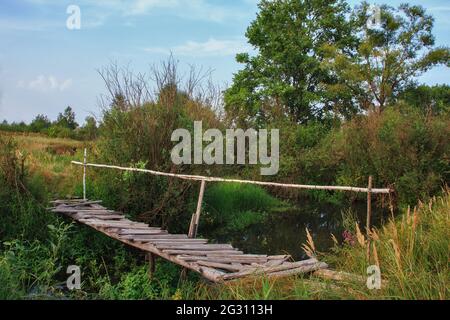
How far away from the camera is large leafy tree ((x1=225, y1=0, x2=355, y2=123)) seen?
2563cm

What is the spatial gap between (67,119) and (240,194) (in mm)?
19309

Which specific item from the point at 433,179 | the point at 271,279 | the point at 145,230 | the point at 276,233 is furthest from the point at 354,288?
the point at 433,179

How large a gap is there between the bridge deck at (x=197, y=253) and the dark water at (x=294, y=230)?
299 cm

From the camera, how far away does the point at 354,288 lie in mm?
3740

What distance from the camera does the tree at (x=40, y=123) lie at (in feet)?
86.7

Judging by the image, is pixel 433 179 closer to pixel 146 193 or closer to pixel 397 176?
pixel 397 176

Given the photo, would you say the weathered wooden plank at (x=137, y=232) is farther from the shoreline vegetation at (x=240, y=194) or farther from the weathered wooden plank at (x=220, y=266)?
the weathered wooden plank at (x=220, y=266)

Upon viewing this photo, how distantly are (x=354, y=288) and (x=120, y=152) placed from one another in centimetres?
677

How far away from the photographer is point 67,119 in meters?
30.1

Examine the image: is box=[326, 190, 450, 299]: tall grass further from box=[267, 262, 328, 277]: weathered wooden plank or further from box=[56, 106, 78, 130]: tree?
box=[56, 106, 78, 130]: tree

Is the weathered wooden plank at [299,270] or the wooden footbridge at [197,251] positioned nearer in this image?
the weathered wooden plank at [299,270]

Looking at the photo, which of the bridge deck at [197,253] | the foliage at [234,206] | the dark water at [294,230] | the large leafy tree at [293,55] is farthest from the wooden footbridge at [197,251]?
the large leafy tree at [293,55]

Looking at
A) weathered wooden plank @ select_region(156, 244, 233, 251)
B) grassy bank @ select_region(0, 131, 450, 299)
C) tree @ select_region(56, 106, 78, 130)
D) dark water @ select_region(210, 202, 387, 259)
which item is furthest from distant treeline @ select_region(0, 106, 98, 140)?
weathered wooden plank @ select_region(156, 244, 233, 251)
